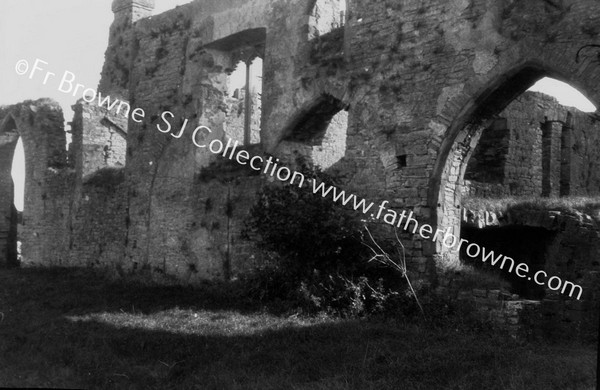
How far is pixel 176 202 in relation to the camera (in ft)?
44.7

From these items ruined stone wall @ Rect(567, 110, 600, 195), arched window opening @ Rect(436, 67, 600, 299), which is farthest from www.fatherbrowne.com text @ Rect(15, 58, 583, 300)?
ruined stone wall @ Rect(567, 110, 600, 195)

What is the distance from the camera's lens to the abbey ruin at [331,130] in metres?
9.36

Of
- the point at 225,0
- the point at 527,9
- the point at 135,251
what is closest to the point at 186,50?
the point at 225,0

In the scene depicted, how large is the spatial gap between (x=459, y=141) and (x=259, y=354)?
4.29 m

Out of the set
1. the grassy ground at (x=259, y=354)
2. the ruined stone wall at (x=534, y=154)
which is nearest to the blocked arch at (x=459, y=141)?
the grassy ground at (x=259, y=354)

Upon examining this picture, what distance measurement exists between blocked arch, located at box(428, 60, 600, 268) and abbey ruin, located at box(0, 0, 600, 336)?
0.02 m

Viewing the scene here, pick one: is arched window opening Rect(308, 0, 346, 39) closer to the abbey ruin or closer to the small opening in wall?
the abbey ruin

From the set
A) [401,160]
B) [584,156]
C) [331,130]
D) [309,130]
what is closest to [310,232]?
[401,160]

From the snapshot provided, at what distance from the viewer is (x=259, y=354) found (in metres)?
7.36

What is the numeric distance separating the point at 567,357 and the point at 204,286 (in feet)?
22.0

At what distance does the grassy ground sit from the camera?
6.43 metres

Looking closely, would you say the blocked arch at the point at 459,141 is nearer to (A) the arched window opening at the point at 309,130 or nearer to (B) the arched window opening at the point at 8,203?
(A) the arched window opening at the point at 309,130

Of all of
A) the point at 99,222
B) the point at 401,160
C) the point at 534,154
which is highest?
the point at 534,154

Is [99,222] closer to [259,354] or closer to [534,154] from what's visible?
[259,354]
